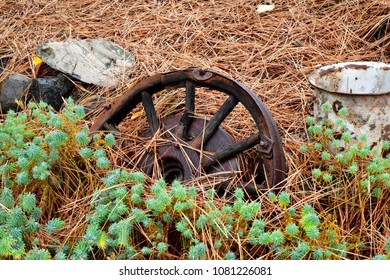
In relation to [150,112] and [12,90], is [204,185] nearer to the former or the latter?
[150,112]

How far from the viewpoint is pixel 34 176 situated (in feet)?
7.40

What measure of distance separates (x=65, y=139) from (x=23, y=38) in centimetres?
180

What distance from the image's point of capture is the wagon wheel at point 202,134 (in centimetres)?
245

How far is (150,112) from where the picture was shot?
2.79 meters

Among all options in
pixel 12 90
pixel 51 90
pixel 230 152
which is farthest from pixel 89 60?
pixel 230 152

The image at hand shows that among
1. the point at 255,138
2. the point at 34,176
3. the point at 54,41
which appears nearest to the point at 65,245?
the point at 34,176

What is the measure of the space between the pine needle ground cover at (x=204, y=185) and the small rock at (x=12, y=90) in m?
0.15

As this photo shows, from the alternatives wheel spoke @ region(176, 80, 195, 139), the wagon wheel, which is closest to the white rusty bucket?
the wagon wheel

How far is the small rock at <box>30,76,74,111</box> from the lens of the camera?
335 centimetres

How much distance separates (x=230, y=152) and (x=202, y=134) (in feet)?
0.56

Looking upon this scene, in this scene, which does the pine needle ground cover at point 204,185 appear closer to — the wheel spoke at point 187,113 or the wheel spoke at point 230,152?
the wheel spoke at point 230,152

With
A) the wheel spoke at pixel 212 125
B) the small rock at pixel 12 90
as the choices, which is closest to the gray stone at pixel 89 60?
the small rock at pixel 12 90

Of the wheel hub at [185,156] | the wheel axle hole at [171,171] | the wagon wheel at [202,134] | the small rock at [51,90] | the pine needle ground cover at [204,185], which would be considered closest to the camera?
the pine needle ground cover at [204,185]

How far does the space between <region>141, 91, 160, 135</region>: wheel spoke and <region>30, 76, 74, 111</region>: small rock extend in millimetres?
754
